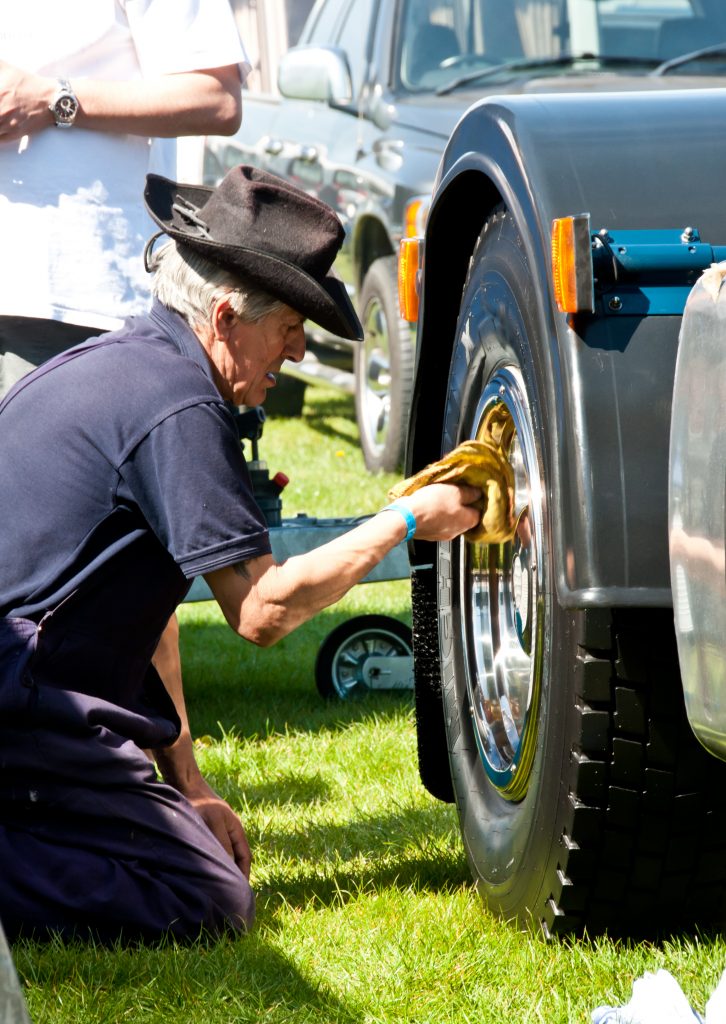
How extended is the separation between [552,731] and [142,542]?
84 cm

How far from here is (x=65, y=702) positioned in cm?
264

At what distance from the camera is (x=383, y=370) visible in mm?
7375

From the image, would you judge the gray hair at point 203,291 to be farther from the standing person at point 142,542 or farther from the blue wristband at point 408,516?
the blue wristband at point 408,516

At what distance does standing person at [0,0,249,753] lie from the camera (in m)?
3.29

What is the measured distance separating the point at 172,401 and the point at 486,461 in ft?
1.74

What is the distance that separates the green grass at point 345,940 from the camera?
91.4 inches

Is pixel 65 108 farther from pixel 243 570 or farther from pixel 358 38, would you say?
pixel 358 38

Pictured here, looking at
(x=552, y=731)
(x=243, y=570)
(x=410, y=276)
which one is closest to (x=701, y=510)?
(x=552, y=731)

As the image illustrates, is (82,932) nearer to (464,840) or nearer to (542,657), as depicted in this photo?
(464,840)

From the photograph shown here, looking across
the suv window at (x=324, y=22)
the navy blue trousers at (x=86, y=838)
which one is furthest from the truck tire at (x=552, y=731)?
the suv window at (x=324, y=22)

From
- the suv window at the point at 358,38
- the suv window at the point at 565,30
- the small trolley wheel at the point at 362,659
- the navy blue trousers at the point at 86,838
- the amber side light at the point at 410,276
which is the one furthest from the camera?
the suv window at the point at 358,38

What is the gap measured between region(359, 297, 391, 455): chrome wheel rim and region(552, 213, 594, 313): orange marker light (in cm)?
526

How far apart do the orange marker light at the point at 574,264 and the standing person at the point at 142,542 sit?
594 millimetres

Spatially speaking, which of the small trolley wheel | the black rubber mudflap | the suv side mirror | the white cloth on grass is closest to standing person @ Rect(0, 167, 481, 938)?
the black rubber mudflap
